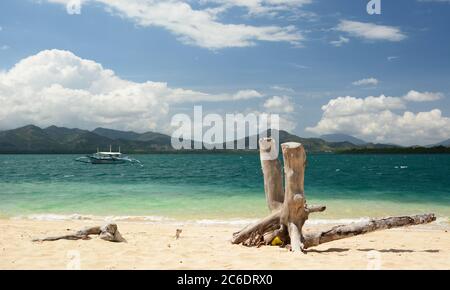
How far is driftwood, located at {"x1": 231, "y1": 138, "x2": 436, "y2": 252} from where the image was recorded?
383 inches

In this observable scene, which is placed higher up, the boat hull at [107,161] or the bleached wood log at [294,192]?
the bleached wood log at [294,192]

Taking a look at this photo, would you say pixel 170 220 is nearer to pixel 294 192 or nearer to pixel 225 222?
pixel 225 222

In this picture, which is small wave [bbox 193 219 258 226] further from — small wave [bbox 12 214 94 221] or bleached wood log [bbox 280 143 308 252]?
bleached wood log [bbox 280 143 308 252]

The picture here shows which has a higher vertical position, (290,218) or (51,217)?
(290,218)

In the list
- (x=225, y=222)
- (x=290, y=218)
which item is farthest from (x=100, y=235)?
(x=225, y=222)

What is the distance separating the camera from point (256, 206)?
26141 millimetres

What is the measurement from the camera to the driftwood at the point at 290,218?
972 centimetres

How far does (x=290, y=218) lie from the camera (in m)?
10.1

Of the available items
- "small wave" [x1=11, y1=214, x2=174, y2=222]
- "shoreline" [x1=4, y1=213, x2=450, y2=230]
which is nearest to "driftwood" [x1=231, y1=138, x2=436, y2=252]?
"shoreline" [x1=4, y1=213, x2=450, y2=230]

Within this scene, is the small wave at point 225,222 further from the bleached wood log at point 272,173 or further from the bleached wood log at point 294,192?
the bleached wood log at point 294,192

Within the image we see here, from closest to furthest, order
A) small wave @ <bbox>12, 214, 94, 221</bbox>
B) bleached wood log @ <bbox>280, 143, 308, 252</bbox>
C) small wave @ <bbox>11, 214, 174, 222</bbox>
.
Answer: bleached wood log @ <bbox>280, 143, 308, 252</bbox> → small wave @ <bbox>11, 214, 174, 222</bbox> → small wave @ <bbox>12, 214, 94, 221</bbox>

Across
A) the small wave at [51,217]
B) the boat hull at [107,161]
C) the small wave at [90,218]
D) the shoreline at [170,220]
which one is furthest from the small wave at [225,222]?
the boat hull at [107,161]

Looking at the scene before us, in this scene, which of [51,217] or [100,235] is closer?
[100,235]
